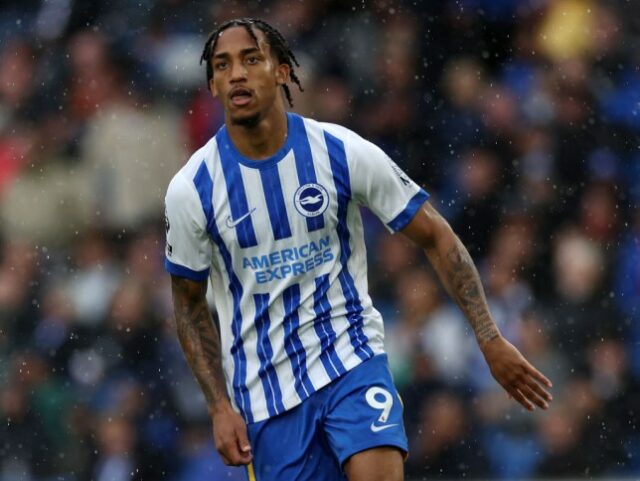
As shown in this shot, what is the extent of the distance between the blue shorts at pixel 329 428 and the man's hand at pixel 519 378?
13.4 inches

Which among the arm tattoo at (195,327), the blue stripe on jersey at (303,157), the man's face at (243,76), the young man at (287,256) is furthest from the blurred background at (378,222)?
the man's face at (243,76)

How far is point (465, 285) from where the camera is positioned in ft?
14.8

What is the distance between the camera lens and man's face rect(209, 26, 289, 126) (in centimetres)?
445

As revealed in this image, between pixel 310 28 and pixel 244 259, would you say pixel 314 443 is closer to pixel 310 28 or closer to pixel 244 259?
pixel 244 259

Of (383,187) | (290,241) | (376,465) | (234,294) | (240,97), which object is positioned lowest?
(376,465)

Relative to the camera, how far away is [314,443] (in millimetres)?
4445

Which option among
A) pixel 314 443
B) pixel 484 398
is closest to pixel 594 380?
pixel 484 398

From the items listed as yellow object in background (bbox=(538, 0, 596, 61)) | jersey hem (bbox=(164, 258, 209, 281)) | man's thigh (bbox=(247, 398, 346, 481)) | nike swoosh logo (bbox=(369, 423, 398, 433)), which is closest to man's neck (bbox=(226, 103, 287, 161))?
jersey hem (bbox=(164, 258, 209, 281))

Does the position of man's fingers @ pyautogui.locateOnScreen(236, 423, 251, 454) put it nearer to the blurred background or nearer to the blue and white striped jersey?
the blue and white striped jersey

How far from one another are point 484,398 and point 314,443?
336 cm

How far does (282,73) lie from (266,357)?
2.99 feet

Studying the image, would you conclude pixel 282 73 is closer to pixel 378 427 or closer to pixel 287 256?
pixel 287 256

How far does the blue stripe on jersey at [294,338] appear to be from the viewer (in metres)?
4.45

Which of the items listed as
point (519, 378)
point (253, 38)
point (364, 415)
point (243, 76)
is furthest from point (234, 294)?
point (519, 378)
